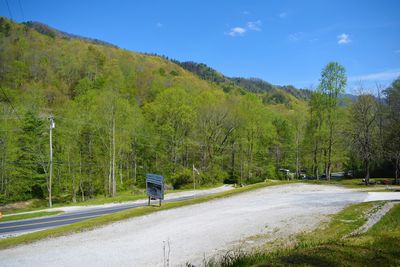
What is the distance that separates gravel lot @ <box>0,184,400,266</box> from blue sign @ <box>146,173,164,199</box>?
82.5 inches

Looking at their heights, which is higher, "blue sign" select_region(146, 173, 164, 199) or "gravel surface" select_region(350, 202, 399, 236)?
"blue sign" select_region(146, 173, 164, 199)

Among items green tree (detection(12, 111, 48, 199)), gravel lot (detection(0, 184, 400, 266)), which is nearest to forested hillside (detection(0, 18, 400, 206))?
green tree (detection(12, 111, 48, 199))

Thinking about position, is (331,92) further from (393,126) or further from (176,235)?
(176,235)

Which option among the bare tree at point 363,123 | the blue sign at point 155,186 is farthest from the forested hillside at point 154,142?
the blue sign at point 155,186

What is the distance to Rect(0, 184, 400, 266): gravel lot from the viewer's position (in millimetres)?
12578

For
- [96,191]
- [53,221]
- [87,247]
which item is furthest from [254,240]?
[96,191]

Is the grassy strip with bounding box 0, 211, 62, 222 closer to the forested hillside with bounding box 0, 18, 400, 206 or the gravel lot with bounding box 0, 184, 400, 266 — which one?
the forested hillside with bounding box 0, 18, 400, 206

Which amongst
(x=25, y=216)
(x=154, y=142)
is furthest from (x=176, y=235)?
(x=154, y=142)

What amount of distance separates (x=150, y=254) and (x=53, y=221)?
1321 centimetres

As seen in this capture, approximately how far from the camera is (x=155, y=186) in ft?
80.5

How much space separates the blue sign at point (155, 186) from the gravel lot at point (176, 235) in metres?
2.09

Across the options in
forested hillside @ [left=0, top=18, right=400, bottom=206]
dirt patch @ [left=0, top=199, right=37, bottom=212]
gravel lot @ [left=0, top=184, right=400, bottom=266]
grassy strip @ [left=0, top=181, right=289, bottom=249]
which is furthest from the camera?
forested hillside @ [left=0, top=18, right=400, bottom=206]

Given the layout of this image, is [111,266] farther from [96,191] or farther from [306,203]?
[96,191]

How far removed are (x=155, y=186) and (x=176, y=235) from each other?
8984 mm
